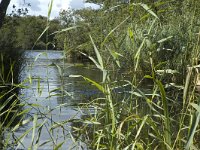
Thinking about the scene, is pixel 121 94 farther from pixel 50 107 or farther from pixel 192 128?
pixel 192 128

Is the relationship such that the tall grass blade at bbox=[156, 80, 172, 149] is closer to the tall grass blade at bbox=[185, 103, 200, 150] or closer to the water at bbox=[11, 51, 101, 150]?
the tall grass blade at bbox=[185, 103, 200, 150]

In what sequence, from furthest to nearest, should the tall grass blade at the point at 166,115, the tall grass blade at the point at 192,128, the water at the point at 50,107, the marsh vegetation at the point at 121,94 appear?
the water at the point at 50,107 → the marsh vegetation at the point at 121,94 → the tall grass blade at the point at 166,115 → the tall grass blade at the point at 192,128

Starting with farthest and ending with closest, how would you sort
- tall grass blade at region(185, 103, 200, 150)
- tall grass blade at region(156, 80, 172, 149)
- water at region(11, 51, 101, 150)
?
water at region(11, 51, 101, 150) < tall grass blade at region(156, 80, 172, 149) < tall grass blade at region(185, 103, 200, 150)

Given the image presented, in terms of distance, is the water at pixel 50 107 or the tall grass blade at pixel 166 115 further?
the water at pixel 50 107

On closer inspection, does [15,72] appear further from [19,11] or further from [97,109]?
[97,109]

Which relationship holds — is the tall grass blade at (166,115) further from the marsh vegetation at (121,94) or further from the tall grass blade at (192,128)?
the tall grass blade at (192,128)

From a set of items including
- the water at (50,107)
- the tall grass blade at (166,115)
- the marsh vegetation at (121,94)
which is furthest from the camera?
the water at (50,107)

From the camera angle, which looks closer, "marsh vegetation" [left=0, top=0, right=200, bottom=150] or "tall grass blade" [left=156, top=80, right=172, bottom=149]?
"tall grass blade" [left=156, top=80, right=172, bottom=149]

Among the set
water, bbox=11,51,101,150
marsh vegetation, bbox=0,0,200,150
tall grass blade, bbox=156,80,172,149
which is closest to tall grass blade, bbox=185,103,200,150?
marsh vegetation, bbox=0,0,200,150

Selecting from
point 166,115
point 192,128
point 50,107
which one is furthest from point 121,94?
point 192,128

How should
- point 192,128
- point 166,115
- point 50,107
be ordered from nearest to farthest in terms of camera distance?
point 192,128 → point 166,115 → point 50,107

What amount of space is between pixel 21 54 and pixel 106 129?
8767 millimetres

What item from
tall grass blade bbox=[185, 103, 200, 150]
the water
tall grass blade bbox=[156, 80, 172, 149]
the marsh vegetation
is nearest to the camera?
tall grass blade bbox=[185, 103, 200, 150]

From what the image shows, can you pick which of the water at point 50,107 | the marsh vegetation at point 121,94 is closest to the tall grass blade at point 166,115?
the marsh vegetation at point 121,94
